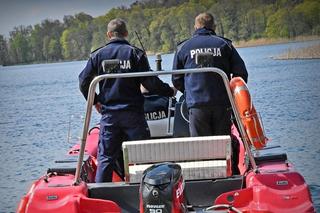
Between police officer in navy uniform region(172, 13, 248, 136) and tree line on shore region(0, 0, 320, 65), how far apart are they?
39.7 metres

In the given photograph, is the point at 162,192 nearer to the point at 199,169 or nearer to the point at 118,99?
the point at 199,169

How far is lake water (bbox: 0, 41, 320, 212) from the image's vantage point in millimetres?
10164

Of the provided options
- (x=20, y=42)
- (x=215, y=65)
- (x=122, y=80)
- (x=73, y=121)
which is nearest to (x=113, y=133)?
(x=122, y=80)

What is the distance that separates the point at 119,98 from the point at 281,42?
51.7m

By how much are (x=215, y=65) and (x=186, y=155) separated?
103cm

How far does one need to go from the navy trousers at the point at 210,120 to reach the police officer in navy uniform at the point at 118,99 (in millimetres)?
361

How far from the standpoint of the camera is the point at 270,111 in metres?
16.9

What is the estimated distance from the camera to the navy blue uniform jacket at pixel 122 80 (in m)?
4.80

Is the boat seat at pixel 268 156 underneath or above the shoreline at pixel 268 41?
above

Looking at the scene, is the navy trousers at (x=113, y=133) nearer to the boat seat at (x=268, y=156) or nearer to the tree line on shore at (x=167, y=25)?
the boat seat at (x=268, y=156)

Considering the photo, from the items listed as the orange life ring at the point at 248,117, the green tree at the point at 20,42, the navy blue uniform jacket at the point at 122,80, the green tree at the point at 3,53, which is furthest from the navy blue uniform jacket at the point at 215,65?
the green tree at the point at 3,53

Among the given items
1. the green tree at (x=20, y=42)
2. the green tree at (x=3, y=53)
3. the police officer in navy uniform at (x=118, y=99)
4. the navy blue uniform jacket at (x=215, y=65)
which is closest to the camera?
the police officer in navy uniform at (x=118, y=99)

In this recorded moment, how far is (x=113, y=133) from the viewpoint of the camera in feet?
15.8

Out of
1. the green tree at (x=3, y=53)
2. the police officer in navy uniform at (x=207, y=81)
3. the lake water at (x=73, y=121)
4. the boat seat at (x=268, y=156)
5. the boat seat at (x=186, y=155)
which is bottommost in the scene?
the green tree at (x=3, y=53)
